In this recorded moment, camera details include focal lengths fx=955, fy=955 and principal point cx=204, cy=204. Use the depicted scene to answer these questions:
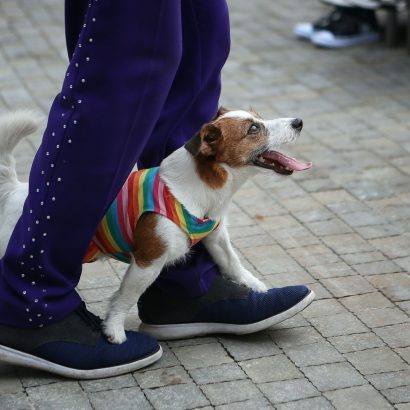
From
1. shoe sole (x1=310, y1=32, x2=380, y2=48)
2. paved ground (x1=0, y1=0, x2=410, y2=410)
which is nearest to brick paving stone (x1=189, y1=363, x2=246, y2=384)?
paved ground (x1=0, y1=0, x2=410, y2=410)

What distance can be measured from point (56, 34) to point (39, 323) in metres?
4.77

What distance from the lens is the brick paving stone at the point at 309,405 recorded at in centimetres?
281

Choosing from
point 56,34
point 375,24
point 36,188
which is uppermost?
point 36,188

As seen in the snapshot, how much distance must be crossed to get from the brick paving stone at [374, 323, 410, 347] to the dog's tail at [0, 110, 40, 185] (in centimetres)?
134

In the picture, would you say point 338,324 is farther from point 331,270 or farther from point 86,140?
point 86,140

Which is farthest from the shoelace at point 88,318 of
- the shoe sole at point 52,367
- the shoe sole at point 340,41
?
the shoe sole at point 340,41

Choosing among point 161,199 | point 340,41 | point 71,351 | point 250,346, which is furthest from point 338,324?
point 340,41

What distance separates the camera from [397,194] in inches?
180

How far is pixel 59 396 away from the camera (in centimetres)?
288

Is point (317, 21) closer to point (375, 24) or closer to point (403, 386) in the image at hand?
point (375, 24)

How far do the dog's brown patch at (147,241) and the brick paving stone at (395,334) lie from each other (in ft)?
2.81

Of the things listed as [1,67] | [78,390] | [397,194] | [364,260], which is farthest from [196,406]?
[1,67]

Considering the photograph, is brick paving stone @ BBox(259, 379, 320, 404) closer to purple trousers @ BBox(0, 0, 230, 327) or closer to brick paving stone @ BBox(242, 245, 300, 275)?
purple trousers @ BBox(0, 0, 230, 327)

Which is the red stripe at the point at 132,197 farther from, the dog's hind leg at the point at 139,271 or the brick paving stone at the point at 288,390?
the brick paving stone at the point at 288,390
